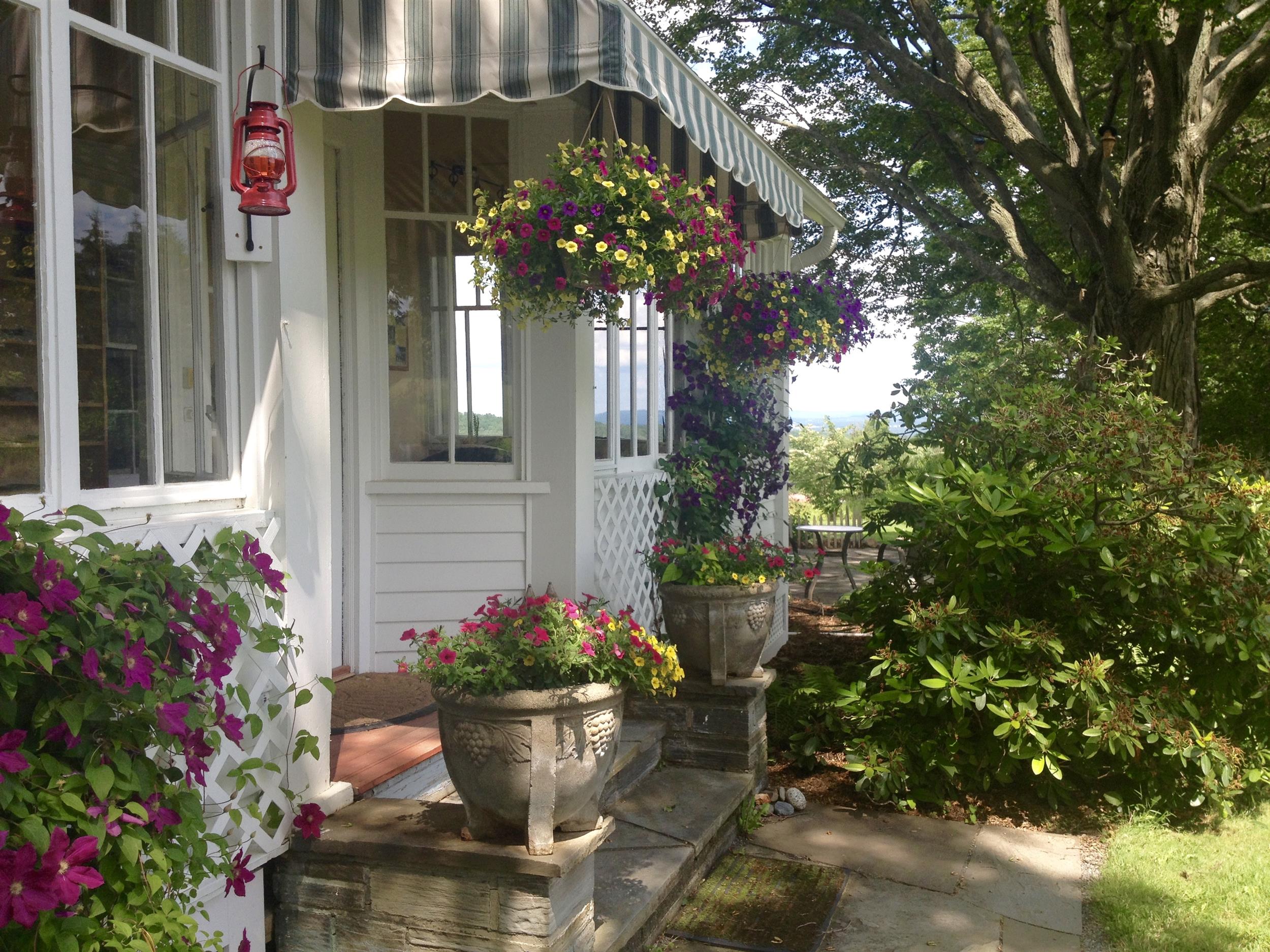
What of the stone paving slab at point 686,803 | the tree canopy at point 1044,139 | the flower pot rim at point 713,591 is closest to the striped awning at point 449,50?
the flower pot rim at point 713,591

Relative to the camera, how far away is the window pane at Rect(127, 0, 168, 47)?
2.64m

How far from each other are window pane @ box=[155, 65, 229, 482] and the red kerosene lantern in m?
0.10

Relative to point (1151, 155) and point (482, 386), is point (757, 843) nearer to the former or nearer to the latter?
point (482, 386)

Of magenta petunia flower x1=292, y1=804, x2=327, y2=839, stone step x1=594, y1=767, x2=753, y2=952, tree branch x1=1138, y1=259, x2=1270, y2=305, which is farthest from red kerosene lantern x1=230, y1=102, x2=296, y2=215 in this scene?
tree branch x1=1138, y1=259, x2=1270, y2=305

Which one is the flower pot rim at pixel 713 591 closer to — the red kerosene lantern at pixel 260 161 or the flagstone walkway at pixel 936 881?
the flagstone walkway at pixel 936 881

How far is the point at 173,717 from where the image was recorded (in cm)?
200

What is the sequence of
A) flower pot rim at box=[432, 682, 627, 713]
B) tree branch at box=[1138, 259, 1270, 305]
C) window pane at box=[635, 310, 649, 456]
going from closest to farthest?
flower pot rim at box=[432, 682, 627, 713], window pane at box=[635, 310, 649, 456], tree branch at box=[1138, 259, 1270, 305]

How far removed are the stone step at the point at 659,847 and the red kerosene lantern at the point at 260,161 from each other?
7.66 feet

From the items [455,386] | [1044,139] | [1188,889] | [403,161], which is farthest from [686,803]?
[1044,139]

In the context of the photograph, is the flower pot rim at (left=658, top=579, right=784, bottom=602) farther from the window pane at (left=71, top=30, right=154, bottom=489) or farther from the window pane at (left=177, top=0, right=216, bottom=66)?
the window pane at (left=177, top=0, right=216, bottom=66)

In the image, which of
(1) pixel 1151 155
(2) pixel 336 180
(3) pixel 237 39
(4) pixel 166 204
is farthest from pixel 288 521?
(1) pixel 1151 155

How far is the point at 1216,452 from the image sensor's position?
5094 millimetres

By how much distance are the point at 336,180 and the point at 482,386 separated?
3.68ft

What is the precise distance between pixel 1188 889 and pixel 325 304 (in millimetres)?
3882
